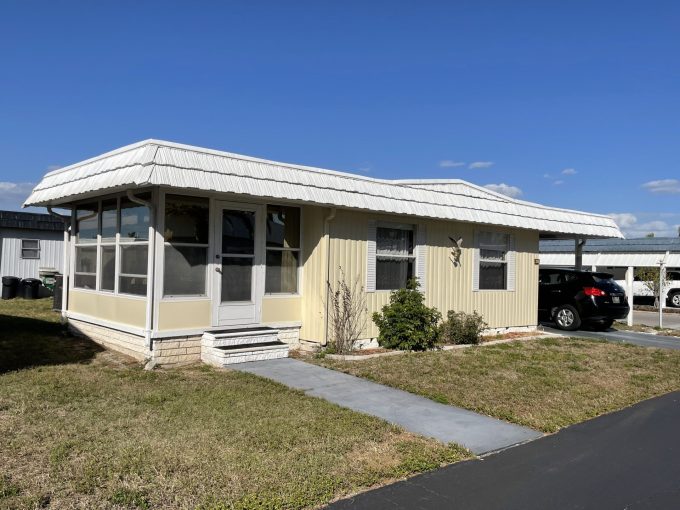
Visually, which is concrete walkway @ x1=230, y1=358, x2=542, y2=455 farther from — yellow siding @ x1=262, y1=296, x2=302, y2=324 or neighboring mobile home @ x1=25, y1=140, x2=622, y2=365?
yellow siding @ x1=262, y1=296, x2=302, y2=324

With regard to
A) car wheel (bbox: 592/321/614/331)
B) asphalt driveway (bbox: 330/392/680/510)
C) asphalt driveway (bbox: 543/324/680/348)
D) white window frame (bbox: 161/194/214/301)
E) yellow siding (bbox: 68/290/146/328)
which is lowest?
asphalt driveway (bbox: 330/392/680/510)

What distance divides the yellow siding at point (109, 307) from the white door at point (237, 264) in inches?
43.9

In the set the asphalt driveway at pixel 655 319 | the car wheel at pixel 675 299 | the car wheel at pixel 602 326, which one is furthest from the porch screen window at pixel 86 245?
the car wheel at pixel 675 299

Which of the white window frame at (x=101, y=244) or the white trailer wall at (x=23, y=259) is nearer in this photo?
the white window frame at (x=101, y=244)

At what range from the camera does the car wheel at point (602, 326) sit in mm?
14952

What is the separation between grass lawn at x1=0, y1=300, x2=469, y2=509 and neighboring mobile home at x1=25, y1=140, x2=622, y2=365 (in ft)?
4.58

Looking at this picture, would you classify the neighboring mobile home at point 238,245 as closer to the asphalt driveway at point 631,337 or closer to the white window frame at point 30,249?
the asphalt driveway at point 631,337

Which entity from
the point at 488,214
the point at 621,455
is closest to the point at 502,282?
the point at 488,214

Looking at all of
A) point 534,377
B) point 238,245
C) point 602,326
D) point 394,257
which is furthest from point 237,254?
point 602,326

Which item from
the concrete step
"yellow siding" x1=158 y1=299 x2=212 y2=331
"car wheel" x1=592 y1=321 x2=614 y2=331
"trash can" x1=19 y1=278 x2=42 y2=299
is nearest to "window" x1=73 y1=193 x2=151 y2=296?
"yellow siding" x1=158 y1=299 x2=212 y2=331

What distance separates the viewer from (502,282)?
13422 mm

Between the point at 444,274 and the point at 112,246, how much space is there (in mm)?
6274

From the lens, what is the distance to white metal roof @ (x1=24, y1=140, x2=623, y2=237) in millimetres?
8055

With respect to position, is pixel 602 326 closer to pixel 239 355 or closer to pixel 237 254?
pixel 237 254
